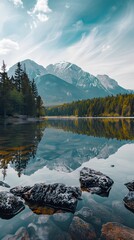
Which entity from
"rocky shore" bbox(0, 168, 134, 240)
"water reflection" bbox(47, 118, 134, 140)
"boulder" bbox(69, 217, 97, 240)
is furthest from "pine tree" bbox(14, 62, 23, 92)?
"boulder" bbox(69, 217, 97, 240)

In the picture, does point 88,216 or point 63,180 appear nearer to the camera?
point 88,216

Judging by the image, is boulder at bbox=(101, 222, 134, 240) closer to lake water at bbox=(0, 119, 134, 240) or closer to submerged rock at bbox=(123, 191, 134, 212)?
lake water at bbox=(0, 119, 134, 240)

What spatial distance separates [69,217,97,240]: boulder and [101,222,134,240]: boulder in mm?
407

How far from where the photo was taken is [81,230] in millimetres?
6758

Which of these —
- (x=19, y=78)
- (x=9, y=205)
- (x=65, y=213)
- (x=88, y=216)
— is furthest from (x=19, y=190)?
(x=19, y=78)

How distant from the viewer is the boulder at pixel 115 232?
6.35 meters

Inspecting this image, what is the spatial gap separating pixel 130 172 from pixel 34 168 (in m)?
7.41

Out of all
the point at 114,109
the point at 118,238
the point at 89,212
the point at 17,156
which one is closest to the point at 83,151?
the point at 17,156

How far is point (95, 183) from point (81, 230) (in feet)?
14.7

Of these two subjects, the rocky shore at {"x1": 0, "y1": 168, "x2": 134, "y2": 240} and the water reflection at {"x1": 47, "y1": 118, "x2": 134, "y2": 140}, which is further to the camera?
the water reflection at {"x1": 47, "y1": 118, "x2": 134, "y2": 140}

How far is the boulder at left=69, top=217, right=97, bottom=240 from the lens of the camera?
6431mm

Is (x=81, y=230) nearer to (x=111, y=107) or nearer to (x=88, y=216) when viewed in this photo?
(x=88, y=216)

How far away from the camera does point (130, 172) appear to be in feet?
45.3

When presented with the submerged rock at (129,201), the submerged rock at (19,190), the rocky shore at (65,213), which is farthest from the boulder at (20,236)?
the submerged rock at (129,201)
